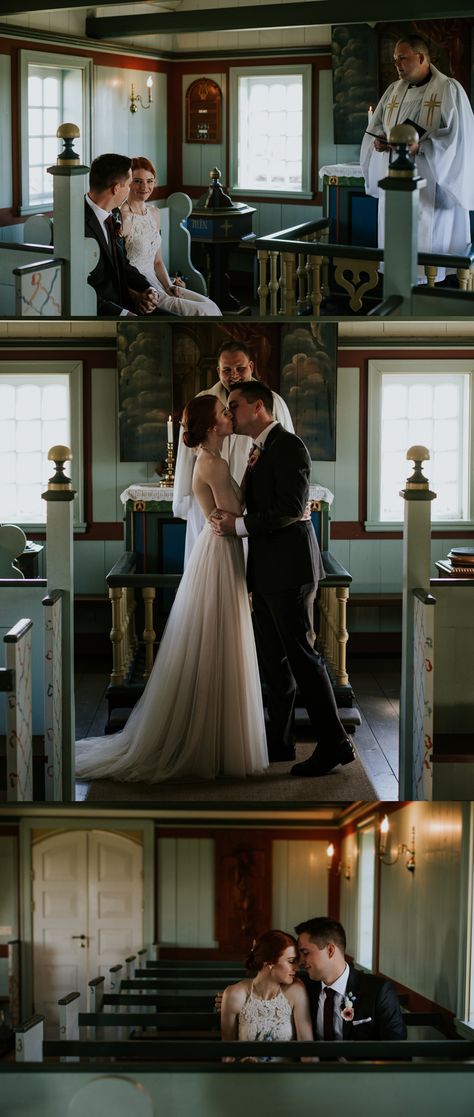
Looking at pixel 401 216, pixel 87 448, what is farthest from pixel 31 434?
pixel 401 216

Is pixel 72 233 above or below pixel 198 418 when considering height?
above

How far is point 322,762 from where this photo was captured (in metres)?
3.94

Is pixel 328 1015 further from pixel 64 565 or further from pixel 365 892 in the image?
pixel 64 565

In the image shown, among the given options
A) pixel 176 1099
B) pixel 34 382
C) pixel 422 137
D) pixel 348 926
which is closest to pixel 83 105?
pixel 34 382

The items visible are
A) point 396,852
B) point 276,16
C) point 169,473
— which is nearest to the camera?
point 276,16

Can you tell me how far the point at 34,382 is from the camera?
12.6 ft

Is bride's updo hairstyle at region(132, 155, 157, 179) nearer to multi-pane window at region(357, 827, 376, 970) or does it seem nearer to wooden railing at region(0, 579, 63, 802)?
wooden railing at region(0, 579, 63, 802)

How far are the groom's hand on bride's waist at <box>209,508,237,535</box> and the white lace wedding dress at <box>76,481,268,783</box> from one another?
0.12 ft

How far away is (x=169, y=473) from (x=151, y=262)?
0.80 meters

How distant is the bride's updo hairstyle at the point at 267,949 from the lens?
281cm

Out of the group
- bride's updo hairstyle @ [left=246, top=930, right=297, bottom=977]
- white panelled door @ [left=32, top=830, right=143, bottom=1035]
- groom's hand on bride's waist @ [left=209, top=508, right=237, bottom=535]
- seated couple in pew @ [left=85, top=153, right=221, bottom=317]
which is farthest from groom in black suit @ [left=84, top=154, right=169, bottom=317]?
bride's updo hairstyle @ [left=246, top=930, right=297, bottom=977]

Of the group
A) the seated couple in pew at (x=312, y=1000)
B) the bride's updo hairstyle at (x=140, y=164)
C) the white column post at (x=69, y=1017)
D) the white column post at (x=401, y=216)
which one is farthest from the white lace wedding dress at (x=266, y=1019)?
the bride's updo hairstyle at (x=140, y=164)

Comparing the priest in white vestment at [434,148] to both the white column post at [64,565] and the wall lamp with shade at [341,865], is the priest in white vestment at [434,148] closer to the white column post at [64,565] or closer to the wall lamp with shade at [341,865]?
the white column post at [64,565]

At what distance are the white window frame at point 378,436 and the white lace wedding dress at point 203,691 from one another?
59 cm
